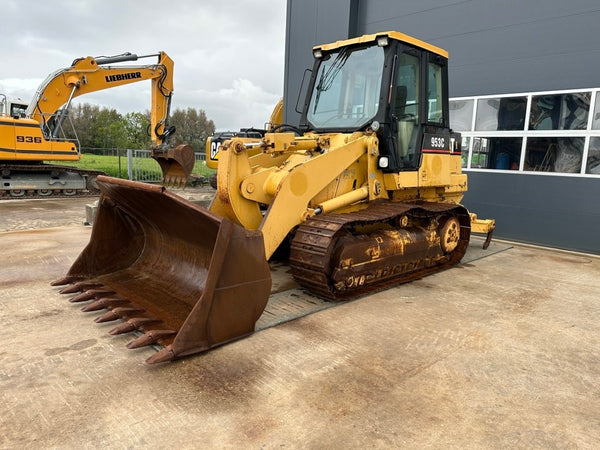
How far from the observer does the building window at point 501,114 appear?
8297 mm

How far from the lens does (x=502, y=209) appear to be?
28.3 ft

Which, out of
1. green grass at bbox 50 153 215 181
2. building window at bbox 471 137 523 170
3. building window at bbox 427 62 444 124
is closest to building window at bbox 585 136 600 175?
building window at bbox 471 137 523 170

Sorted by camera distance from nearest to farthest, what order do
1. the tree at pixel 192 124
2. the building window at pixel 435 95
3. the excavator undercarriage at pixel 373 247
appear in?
the excavator undercarriage at pixel 373 247 → the building window at pixel 435 95 → the tree at pixel 192 124

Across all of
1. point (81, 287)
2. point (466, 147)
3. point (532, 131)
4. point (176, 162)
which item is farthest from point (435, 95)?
point (176, 162)

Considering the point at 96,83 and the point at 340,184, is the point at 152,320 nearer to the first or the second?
the point at 340,184

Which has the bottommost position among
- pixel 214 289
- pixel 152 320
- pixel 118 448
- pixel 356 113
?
pixel 118 448

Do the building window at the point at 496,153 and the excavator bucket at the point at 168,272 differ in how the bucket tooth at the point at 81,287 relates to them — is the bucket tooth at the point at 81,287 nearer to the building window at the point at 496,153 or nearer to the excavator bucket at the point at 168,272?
the excavator bucket at the point at 168,272

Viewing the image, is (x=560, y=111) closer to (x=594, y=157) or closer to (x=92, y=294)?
(x=594, y=157)

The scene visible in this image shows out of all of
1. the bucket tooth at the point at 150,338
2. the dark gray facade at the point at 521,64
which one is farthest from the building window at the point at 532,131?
the bucket tooth at the point at 150,338

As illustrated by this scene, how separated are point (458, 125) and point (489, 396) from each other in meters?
7.62

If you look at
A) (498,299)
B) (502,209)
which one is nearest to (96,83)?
(502,209)

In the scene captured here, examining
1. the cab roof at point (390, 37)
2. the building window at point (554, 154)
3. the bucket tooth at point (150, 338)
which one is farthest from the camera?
the building window at point (554, 154)

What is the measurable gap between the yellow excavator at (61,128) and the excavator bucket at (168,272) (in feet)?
28.0

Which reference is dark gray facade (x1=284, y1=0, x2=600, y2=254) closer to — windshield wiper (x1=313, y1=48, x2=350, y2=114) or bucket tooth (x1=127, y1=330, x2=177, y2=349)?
windshield wiper (x1=313, y1=48, x2=350, y2=114)
